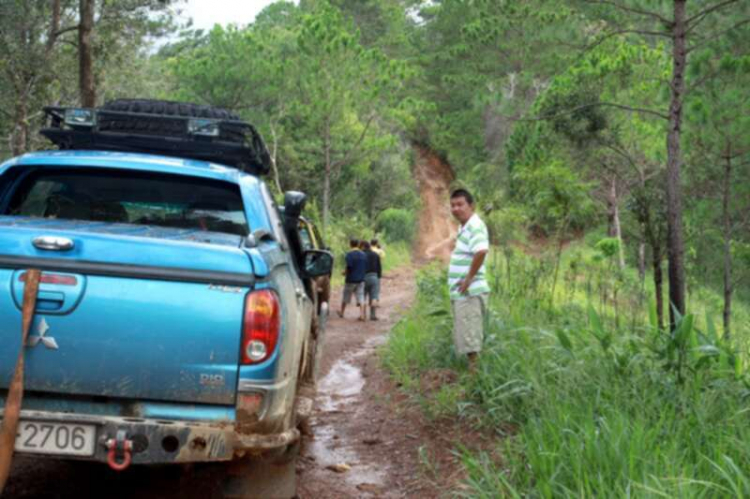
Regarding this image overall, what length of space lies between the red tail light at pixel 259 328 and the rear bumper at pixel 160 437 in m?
0.33

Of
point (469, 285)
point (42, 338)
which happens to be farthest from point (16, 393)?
point (469, 285)

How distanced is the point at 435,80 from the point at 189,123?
129ft

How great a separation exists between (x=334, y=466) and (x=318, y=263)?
145 centimetres

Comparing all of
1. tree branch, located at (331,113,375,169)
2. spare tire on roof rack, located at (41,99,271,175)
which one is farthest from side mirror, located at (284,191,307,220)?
tree branch, located at (331,113,375,169)

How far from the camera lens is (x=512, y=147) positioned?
14.7m

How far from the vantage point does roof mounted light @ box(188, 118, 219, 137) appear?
17.0ft

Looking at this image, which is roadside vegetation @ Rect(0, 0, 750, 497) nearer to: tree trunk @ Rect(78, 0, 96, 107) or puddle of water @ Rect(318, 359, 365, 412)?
tree trunk @ Rect(78, 0, 96, 107)

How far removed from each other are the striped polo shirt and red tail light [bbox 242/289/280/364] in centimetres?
312

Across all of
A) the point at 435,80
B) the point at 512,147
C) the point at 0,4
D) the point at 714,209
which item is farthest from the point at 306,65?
the point at 435,80

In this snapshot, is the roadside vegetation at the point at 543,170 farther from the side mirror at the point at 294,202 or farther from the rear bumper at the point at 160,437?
the side mirror at the point at 294,202

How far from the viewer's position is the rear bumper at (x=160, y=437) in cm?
305

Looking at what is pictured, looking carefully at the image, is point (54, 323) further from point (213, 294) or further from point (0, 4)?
point (0, 4)

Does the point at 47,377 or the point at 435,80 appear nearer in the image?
the point at 47,377

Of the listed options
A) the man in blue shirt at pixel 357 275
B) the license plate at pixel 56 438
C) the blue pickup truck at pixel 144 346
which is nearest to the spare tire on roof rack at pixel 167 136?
the blue pickup truck at pixel 144 346
